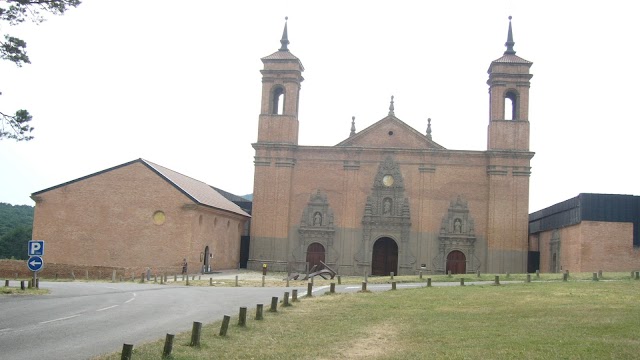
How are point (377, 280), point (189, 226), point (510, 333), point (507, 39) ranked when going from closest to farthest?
point (510, 333)
point (377, 280)
point (189, 226)
point (507, 39)

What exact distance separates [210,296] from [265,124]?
2938 centimetres

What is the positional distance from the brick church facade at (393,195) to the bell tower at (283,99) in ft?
0.36

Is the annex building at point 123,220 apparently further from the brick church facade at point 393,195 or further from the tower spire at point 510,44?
the tower spire at point 510,44

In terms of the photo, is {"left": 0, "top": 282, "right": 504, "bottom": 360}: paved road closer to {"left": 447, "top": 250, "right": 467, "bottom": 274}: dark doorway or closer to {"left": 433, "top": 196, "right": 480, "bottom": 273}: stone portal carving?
{"left": 433, "top": 196, "right": 480, "bottom": 273}: stone portal carving

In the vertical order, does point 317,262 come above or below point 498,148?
below

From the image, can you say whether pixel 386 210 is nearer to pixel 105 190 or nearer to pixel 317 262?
pixel 317 262

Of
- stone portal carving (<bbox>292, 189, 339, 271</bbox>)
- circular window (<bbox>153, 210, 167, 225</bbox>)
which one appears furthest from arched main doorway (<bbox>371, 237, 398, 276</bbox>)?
circular window (<bbox>153, 210, 167, 225</bbox>)

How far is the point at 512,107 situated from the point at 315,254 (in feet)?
64.0

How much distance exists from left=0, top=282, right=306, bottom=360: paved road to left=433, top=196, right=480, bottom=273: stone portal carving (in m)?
27.0

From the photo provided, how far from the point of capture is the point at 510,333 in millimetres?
15531

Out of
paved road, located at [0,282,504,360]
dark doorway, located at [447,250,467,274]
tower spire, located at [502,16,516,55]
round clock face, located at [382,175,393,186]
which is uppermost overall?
tower spire, located at [502,16,516,55]

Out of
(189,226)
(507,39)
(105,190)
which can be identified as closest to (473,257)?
(507,39)

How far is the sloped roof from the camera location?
46844 mm

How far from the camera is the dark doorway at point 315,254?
53219mm
